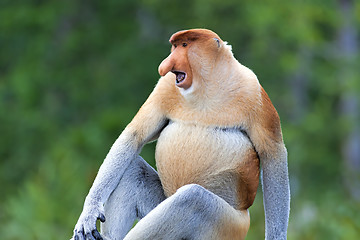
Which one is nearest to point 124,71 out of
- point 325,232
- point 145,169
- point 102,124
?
point 102,124

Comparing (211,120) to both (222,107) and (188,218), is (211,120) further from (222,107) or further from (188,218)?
(188,218)

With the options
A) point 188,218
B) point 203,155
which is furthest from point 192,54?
point 188,218

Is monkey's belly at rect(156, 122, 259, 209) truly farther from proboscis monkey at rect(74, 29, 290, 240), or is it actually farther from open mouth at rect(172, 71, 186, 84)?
open mouth at rect(172, 71, 186, 84)

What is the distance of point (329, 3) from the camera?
1458 cm

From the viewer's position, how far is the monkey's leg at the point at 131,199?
356cm

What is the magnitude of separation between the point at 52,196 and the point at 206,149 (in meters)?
4.76

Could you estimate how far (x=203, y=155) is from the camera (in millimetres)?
3412

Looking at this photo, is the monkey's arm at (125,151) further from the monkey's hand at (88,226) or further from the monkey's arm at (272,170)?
the monkey's arm at (272,170)


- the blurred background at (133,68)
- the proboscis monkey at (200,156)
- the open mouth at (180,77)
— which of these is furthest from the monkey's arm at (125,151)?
the blurred background at (133,68)

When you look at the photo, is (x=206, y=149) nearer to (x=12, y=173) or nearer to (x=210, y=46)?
(x=210, y=46)

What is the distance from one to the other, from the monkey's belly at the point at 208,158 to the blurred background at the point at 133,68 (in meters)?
8.47

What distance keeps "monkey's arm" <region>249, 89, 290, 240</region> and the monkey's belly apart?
0.16ft

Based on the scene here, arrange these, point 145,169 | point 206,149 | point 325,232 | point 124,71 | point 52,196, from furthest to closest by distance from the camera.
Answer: point 124,71, point 52,196, point 325,232, point 145,169, point 206,149

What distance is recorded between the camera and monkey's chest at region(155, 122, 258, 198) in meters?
3.41
